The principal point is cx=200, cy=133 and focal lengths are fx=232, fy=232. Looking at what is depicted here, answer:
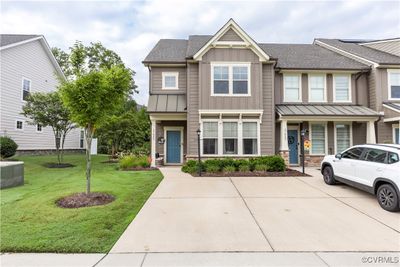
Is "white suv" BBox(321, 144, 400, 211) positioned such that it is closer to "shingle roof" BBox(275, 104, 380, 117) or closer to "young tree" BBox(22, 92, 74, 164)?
"shingle roof" BBox(275, 104, 380, 117)

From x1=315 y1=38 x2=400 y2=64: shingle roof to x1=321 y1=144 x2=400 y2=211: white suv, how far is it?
10333 millimetres

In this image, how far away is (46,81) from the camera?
66.0 ft

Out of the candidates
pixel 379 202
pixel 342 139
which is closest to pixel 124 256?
pixel 379 202

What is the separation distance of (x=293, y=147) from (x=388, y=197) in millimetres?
8752

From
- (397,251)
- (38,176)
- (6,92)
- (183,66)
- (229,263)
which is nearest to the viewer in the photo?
(229,263)

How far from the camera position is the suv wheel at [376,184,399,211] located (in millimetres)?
5750

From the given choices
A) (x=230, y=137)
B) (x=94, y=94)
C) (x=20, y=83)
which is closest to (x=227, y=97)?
(x=230, y=137)

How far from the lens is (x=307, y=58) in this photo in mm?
15695

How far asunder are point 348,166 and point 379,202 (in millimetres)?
1613

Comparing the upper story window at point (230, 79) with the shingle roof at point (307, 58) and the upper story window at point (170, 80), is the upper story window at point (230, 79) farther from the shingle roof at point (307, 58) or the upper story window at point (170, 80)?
the shingle roof at point (307, 58)

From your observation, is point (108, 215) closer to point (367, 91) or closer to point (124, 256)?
point (124, 256)

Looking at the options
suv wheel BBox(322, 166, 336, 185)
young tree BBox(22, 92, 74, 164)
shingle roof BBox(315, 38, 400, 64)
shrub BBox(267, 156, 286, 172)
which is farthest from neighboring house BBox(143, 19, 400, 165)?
young tree BBox(22, 92, 74, 164)

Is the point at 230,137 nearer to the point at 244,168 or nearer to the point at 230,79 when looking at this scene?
the point at 244,168

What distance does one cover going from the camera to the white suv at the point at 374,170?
587 centimetres
